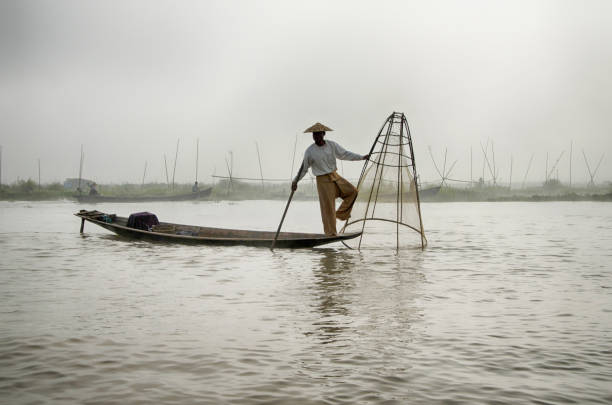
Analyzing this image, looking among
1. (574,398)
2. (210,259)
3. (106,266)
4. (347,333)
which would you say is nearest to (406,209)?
(210,259)

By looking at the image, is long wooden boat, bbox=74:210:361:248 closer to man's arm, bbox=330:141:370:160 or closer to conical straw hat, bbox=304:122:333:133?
man's arm, bbox=330:141:370:160

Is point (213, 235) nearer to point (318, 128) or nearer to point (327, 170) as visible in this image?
point (327, 170)

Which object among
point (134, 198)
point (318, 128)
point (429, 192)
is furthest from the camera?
point (429, 192)

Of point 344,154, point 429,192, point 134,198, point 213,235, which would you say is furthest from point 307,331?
point 429,192

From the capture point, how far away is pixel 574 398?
2436 mm

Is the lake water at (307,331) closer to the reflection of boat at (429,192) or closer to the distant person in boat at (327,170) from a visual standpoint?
the distant person in boat at (327,170)

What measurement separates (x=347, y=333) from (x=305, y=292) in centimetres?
150

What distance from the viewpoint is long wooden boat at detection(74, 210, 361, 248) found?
7.84 metres

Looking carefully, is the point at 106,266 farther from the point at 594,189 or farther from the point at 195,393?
the point at 594,189

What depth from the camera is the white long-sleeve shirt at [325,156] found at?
7.57 metres

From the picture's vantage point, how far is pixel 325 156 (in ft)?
24.9

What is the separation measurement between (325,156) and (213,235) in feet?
8.63

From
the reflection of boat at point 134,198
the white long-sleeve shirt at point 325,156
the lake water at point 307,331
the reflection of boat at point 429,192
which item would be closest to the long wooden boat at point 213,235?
the lake water at point 307,331

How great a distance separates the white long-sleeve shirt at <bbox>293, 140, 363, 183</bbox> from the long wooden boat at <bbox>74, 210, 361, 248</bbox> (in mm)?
882
